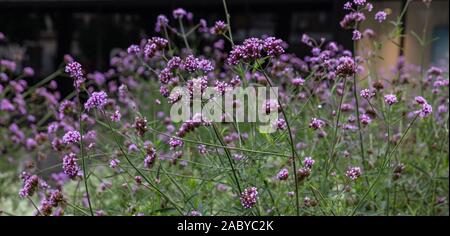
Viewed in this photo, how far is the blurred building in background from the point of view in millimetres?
9945

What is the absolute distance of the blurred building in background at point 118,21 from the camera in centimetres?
995

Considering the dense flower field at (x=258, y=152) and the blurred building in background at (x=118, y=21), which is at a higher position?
the blurred building in background at (x=118, y=21)

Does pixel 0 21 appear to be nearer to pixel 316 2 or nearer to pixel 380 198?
pixel 316 2

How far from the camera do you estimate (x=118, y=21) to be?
1142 cm

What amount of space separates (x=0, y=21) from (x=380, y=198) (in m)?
10.9

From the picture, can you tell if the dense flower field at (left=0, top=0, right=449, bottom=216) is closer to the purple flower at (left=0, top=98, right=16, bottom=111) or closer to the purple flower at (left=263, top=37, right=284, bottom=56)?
the purple flower at (left=263, top=37, right=284, bottom=56)

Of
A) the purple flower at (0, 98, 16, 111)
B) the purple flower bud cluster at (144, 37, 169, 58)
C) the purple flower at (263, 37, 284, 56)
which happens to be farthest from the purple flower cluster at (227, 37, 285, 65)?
the purple flower at (0, 98, 16, 111)

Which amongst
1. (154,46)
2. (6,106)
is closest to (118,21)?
(6,106)

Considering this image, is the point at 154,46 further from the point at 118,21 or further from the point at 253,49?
the point at 118,21

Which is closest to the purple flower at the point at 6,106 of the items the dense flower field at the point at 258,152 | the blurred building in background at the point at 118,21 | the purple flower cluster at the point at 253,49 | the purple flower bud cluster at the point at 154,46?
the dense flower field at the point at 258,152

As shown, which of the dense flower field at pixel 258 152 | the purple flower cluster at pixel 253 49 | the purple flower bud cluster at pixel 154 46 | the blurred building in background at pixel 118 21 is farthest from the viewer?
the blurred building in background at pixel 118 21

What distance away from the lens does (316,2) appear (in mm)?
9961

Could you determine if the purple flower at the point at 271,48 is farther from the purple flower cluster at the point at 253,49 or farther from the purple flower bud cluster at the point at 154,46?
the purple flower bud cluster at the point at 154,46
